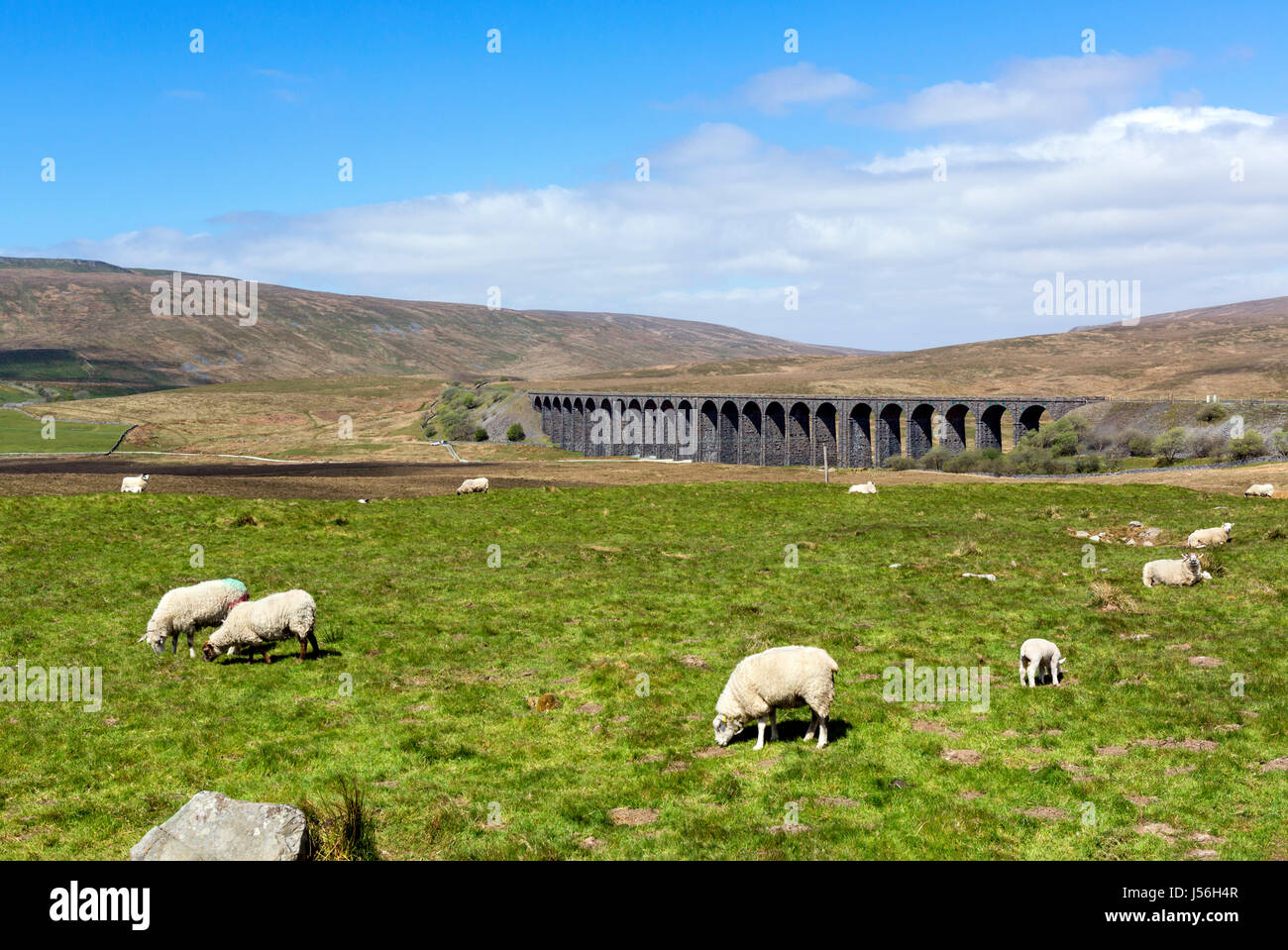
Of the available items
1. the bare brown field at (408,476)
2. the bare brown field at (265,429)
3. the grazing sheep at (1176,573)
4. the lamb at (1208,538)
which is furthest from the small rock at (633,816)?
the bare brown field at (265,429)

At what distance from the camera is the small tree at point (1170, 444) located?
86.1m

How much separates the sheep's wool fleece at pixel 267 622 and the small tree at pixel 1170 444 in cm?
8511

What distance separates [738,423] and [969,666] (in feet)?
356

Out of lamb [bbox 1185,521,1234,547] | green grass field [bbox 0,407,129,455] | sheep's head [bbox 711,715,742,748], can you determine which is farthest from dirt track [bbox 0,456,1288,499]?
sheep's head [bbox 711,715,742,748]

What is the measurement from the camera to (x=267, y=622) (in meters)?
21.6

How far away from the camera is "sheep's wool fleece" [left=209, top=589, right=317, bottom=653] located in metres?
21.5

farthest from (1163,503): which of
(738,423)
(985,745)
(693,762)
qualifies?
(738,423)

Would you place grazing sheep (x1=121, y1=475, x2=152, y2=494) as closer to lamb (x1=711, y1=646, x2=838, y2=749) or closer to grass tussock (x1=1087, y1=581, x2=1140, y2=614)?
lamb (x1=711, y1=646, x2=838, y2=749)

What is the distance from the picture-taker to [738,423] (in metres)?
128

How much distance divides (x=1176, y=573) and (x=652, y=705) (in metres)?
17.9

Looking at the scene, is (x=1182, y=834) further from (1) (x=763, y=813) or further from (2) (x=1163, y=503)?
(2) (x=1163, y=503)

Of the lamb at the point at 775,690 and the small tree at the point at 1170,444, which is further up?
the small tree at the point at 1170,444

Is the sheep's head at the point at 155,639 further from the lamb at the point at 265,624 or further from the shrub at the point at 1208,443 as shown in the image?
the shrub at the point at 1208,443
